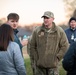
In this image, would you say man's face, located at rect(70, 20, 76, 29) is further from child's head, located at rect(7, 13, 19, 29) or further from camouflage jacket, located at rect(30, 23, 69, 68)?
child's head, located at rect(7, 13, 19, 29)

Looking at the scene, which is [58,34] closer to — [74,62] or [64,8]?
[74,62]

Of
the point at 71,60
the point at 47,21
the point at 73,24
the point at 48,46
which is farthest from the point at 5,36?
the point at 73,24

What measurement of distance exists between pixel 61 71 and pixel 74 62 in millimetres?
6114

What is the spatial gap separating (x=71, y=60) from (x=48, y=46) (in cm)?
183

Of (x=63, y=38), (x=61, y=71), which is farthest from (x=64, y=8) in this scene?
(x=63, y=38)

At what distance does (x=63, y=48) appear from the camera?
6125mm

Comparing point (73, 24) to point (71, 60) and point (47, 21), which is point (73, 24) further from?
point (71, 60)

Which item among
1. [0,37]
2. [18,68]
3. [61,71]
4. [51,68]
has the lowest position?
[61,71]

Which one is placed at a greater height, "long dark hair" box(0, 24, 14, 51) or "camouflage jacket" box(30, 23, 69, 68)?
"long dark hair" box(0, 24, 14, 51)

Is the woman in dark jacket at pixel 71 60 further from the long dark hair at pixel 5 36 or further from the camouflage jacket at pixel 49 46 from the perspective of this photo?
the camouflage jacket at pixel 49 46

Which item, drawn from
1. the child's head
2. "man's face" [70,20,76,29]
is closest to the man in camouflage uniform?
the child's head

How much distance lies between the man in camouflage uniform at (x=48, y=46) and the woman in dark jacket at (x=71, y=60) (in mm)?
1631

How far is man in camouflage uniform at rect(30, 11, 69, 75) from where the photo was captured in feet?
19.6

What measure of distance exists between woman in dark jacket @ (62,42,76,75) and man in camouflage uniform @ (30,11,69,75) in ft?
5.35
